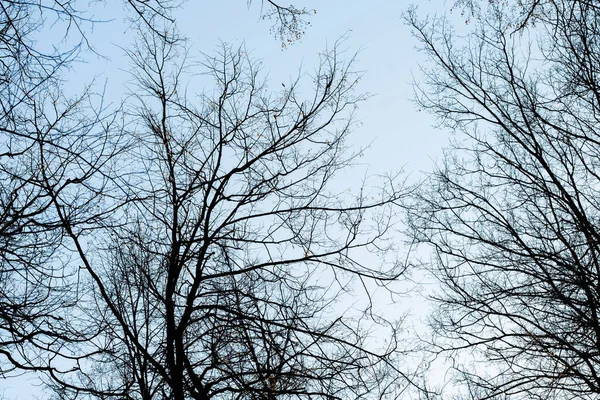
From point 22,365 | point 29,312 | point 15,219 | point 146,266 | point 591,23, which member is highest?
point 591,23

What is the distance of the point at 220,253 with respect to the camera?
6.87 m

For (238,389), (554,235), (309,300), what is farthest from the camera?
(554,235)

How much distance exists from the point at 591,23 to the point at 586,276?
3183mm

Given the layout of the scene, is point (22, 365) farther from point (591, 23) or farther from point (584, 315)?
point (591, 23)

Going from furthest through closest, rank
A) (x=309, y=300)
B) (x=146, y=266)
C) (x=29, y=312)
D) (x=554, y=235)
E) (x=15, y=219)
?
(x=554, y=235)
(x=146, y=266)
(x=309, y=300)
(x=29, y=312)
(x=15, y=219)

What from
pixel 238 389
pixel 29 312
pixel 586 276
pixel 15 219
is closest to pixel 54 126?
pixel 15 219

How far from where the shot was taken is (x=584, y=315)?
714 centimetres

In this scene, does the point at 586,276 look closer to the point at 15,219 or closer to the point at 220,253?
the point at 220,253

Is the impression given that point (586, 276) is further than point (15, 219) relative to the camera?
Yes

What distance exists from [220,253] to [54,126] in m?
2.68

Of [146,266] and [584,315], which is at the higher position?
[146,266]

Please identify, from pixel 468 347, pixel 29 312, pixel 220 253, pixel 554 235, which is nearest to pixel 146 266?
pixel 220 253

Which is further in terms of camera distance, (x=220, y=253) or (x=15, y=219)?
(x=220, y=253)

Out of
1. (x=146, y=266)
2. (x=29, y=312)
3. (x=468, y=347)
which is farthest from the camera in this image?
(x=468, y=347)
